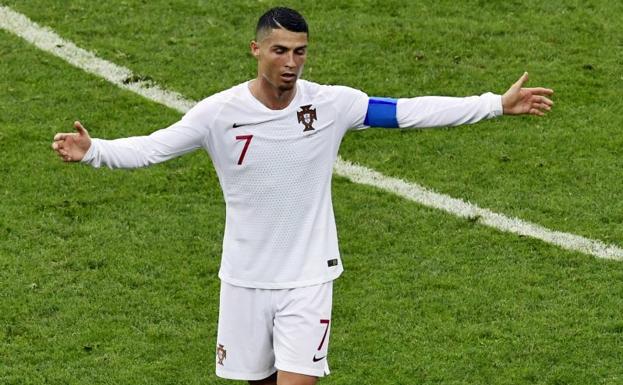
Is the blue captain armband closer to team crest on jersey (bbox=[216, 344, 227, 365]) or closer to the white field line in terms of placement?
team crest on jersey (bbox=[216, 344, 227, 365])

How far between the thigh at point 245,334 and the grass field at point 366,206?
54.9 inches

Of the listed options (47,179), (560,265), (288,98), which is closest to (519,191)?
(560,265)

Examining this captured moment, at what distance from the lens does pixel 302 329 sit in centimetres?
830

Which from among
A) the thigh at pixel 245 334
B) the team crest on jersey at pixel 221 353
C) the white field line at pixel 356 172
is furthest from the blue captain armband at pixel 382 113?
the white field line at pixel 356 172

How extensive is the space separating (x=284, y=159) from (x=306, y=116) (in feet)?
0.81

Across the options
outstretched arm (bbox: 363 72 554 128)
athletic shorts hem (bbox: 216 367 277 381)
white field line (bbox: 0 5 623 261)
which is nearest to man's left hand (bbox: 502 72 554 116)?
outstretched arm (bbox: 363 72 554 128)

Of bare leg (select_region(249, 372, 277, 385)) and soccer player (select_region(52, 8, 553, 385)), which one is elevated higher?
soccer player (select_region(52, 8, 553, 385))

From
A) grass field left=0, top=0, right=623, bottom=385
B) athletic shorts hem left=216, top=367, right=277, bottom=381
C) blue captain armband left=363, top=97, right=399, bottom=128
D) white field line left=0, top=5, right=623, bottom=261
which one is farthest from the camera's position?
white field line left=0, top=5, right=623, bottom=261

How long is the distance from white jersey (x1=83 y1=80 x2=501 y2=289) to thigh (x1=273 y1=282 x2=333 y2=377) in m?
0.07

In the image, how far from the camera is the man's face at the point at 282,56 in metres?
8.11

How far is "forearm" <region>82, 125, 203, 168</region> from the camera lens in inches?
317

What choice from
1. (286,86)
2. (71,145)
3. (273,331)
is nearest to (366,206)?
(273,331)

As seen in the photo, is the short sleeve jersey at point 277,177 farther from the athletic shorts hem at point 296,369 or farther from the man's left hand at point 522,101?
the man's left hand at point 522,101

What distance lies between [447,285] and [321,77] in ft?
11.5
